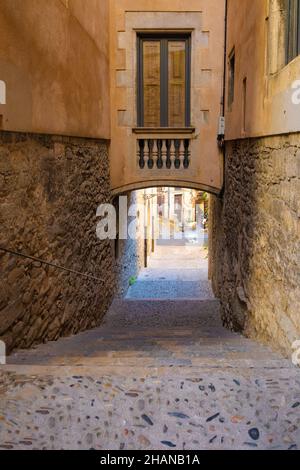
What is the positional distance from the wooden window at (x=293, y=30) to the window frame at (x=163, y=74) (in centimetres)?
395

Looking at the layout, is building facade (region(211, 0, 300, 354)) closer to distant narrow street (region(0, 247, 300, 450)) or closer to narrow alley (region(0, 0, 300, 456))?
narrow alley (region(0, 0, 300, 456))

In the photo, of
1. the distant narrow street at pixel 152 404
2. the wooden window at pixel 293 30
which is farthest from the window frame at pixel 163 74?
Answer: the distant narrow street at pixel 152 404

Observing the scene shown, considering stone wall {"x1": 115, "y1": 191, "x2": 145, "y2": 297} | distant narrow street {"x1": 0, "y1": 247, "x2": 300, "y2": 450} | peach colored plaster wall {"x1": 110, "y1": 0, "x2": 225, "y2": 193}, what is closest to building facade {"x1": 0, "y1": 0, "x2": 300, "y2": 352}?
peach colored plaster wall {"x1": 110, "y1": 0, "x2": 225, "y2": 193}

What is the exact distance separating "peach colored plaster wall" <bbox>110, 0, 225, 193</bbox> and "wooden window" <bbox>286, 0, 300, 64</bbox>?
3.78 metres

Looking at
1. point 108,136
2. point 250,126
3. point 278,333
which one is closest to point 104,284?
point 108,136

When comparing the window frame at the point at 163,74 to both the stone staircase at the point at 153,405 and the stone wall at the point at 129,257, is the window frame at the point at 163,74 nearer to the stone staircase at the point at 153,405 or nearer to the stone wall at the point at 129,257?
the stone wall at the point at 129,257

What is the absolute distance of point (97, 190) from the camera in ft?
25.3

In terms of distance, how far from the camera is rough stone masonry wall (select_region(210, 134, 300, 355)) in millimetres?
3887

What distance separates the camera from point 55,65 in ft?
17.8

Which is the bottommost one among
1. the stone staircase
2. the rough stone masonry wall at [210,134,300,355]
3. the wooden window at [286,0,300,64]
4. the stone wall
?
the stone wall

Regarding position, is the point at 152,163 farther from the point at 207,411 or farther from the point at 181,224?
the point at 181,224

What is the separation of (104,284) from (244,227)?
3146mm

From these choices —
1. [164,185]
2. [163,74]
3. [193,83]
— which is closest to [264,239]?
[164,185]
